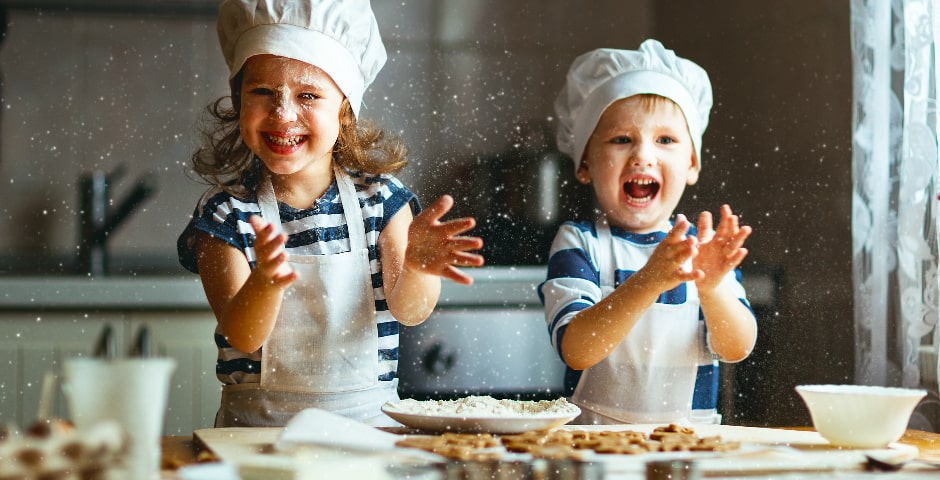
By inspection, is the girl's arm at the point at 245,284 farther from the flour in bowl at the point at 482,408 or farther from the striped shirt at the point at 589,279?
the striped shirt at the point at 589,279

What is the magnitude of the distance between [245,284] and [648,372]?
302mm

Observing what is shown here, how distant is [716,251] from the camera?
1.97 ft

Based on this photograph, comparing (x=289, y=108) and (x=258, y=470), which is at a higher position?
(x=289, y=108)

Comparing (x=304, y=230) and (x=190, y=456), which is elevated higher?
(x=304, y=230)

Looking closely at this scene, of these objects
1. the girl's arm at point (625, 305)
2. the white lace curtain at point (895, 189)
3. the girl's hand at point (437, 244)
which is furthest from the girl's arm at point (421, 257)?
the white lace curtain at point (895, 189)

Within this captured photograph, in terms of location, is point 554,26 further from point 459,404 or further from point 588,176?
point 459,404

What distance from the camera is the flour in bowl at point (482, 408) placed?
49 centimetres

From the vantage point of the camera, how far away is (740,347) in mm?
707

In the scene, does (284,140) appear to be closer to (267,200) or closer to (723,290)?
(267,200)

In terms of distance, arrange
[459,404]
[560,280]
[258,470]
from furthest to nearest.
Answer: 1. [560,280]
2. [459,404]
3. [258,470]

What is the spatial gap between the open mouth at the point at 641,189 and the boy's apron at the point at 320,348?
0.68 feet

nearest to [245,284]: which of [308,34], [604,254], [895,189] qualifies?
[308,34]

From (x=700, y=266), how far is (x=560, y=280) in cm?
11

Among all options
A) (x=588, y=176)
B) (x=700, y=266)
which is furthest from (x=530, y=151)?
(x=700, y=266)
